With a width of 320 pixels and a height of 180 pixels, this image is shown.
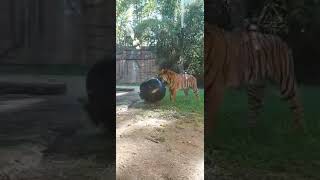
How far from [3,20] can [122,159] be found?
6.18 feet

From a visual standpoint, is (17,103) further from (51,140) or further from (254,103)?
(254,103)

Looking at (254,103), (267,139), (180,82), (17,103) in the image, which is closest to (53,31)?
(17,103)

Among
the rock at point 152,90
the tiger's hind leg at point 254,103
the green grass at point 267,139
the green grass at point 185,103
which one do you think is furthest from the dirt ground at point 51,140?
the tiger's hind leg at point 254,103

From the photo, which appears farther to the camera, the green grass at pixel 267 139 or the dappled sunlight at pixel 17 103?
the dappled sunlight at pixel 17 103

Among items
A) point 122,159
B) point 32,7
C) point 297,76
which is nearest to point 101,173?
point 122,159

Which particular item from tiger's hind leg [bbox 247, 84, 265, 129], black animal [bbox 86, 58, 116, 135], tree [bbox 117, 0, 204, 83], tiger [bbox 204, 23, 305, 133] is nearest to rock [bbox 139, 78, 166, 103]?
tree [bbox 117, 0, 204, 83]

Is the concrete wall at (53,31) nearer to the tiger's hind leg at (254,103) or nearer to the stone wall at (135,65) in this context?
the stone wall at (135,65)

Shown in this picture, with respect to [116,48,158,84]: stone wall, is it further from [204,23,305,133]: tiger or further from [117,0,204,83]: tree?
[204,23,305,133]: tiger

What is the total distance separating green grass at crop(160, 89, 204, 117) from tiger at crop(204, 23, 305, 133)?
66 millimetres

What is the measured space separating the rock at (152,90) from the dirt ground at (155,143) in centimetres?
7

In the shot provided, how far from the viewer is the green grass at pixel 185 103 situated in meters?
4.74

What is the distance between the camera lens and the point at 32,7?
485 cm

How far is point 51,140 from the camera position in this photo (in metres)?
4.87

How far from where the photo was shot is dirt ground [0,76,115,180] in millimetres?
4824
